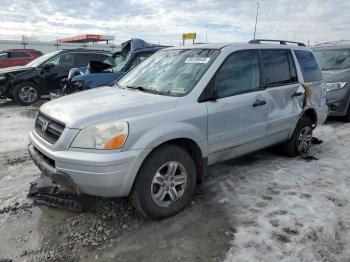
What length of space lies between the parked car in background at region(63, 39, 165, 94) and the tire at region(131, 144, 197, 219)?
470 cm

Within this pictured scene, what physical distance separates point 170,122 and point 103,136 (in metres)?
0.67

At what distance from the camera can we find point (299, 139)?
5227mm

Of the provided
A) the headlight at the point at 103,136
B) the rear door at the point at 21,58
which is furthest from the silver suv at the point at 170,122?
the rear door at the point at 21,58

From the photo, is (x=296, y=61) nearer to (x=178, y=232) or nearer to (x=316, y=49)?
(x=178, y=232)

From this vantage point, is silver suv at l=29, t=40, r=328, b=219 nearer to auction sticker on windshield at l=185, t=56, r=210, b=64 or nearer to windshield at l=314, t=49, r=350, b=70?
auction sticker on windshield at l=185, t=56, r=210, b=64

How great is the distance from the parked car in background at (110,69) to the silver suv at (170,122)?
11.9 ft

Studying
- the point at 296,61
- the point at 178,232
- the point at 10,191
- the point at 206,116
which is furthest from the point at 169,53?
the point at 10,191

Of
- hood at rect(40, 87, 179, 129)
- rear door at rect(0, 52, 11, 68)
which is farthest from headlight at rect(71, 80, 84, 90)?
rear door at rect(0, 52, 11, 68)

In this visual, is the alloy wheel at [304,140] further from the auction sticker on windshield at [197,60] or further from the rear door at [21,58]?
the rear door at [21,58]

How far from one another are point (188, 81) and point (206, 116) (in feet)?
1.49

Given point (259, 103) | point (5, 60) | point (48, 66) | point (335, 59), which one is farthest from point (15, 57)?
point (259, 103)

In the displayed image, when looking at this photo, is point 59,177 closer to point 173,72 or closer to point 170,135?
point 170,135

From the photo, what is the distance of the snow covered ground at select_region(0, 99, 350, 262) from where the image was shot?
115 inches

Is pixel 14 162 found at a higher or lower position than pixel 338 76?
lower
